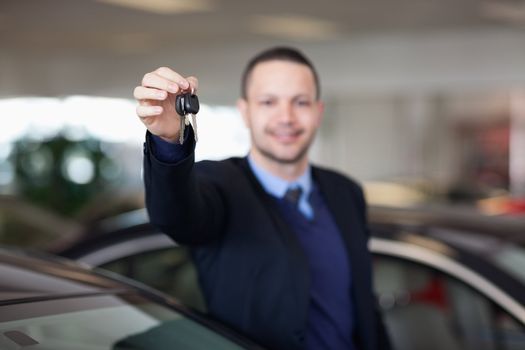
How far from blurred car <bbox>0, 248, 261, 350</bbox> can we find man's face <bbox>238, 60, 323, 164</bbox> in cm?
47

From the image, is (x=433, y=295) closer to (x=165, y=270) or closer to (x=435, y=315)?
(x=435, y=315)

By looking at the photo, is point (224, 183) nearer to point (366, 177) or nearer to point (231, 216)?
point (231, 216)

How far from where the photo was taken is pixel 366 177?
21672 mm

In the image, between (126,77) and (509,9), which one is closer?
(509,9)

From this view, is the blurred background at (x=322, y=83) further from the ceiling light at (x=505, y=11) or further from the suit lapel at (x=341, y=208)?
the suit lapel at (x=341, y=208)

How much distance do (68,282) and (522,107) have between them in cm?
2125

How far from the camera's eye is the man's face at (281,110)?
2270 millimetres

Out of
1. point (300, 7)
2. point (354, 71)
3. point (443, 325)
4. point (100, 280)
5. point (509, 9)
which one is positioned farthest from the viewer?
point (354, 71)

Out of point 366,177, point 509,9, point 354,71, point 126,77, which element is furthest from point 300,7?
point 366,177

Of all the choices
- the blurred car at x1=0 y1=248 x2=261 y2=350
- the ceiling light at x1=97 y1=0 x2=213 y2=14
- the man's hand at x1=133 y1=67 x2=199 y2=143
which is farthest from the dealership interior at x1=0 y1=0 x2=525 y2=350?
the man's hand at x1=133 y1=67 x2=199 y2=143

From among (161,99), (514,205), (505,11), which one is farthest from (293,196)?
(505,11)

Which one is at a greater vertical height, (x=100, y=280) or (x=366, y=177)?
(x=100, y=280)

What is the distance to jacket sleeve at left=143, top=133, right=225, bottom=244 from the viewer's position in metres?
1.80

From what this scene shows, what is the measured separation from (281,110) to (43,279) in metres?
0.74
